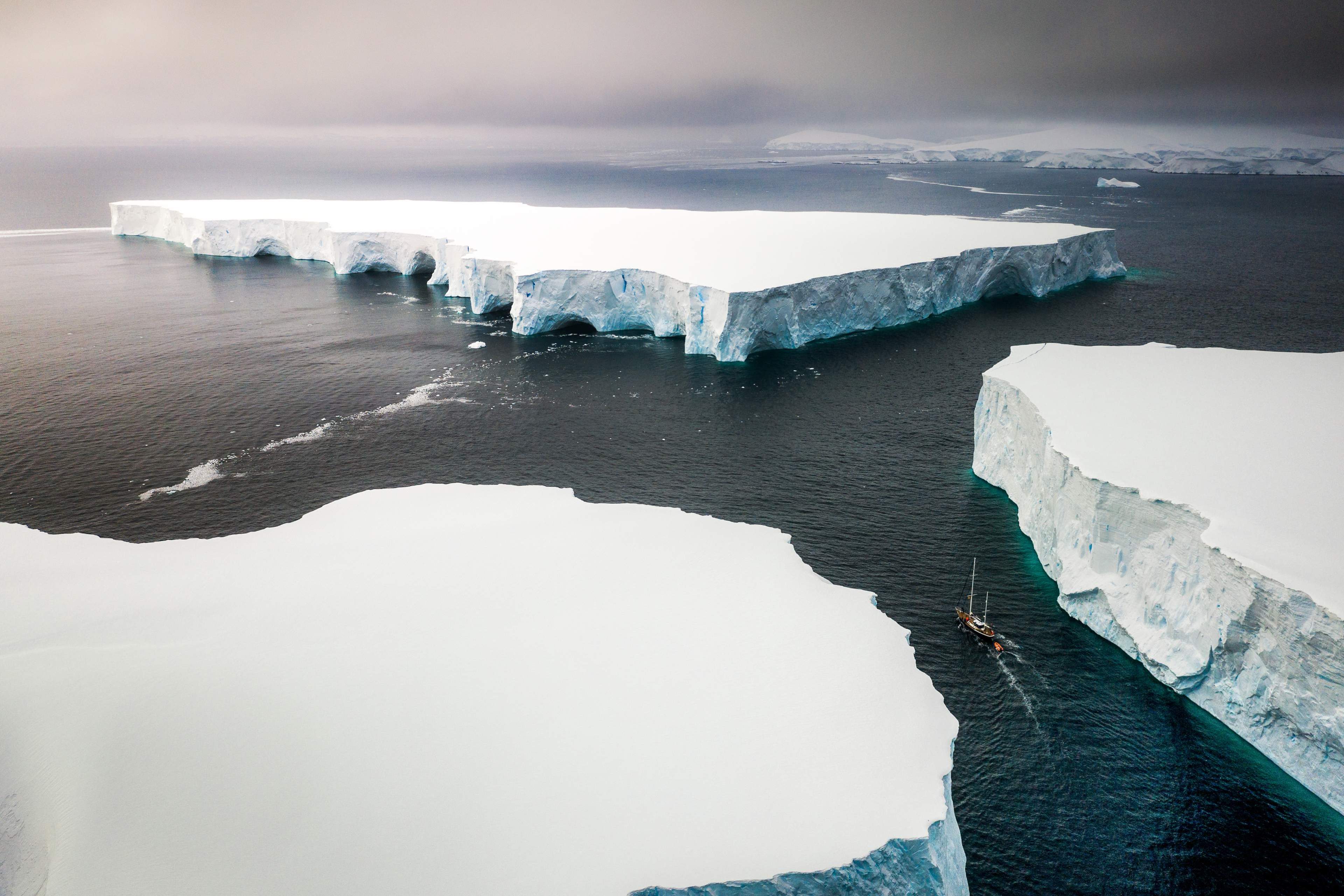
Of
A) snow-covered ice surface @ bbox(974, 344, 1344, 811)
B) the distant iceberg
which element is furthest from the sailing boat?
the distant iceberg

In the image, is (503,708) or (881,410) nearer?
(503,708)

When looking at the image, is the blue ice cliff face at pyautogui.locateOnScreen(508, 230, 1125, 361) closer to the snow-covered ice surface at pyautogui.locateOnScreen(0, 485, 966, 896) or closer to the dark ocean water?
the dark ocean water

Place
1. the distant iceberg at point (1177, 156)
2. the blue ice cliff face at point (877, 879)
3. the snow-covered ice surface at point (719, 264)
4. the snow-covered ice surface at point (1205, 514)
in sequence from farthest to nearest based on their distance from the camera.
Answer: the distant iceberg at point (1177, 156) < the snow-covered ice surface at point (719, 264) < the snow-covered ice surface at point (1205, 514) < the blue ice cliff face at point (877, 879)

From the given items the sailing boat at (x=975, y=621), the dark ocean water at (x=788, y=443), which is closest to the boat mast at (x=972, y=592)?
the sailing boat at (x=975, y=621)

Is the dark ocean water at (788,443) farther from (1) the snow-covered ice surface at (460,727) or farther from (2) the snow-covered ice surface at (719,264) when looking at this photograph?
(1) the snow-covered ice surface at (460,727)

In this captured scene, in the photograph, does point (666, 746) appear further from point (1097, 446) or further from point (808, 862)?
point (1097, 446)

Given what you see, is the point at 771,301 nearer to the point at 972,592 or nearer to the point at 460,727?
the point at 972,592

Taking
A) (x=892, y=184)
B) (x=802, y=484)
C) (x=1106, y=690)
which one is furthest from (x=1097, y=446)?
(x=892, y=184)
